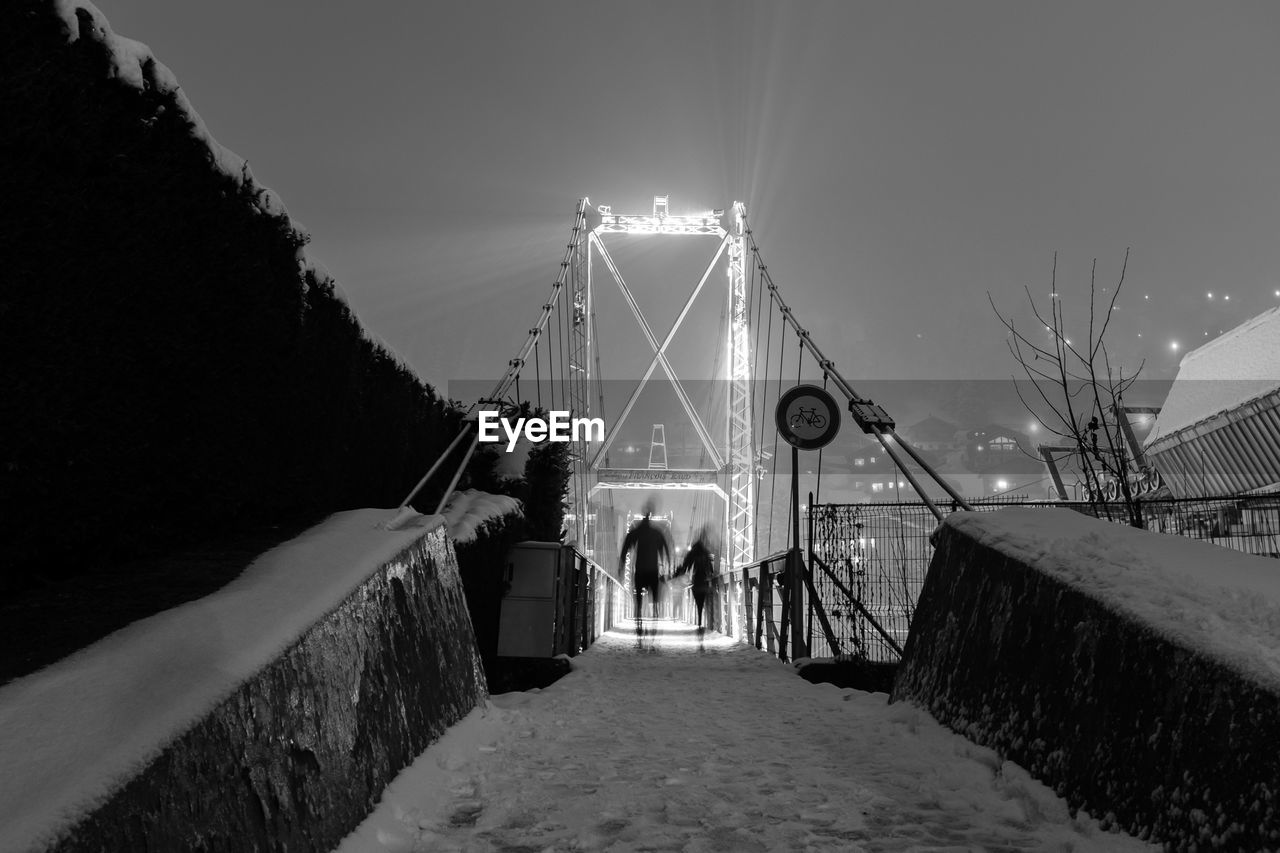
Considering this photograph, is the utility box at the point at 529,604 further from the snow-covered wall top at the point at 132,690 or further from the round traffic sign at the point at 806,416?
the snow-covered wall top at the point at 132,690

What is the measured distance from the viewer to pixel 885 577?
625 centimetres

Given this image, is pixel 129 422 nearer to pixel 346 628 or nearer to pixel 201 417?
pixel 201 417

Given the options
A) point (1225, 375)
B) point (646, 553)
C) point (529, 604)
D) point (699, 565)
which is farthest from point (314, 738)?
point (1225, 375)

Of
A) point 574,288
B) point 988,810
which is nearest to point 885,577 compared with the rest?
point 988,810

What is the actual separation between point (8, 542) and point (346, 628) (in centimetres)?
80

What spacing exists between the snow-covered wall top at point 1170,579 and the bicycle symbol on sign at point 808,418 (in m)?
3.35

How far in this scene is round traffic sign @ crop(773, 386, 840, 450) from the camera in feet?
21.1

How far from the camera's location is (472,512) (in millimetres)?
5148

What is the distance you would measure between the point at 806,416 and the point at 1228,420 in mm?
7392

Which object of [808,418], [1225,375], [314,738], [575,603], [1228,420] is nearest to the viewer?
[314,738]

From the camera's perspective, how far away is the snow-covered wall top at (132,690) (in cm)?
128

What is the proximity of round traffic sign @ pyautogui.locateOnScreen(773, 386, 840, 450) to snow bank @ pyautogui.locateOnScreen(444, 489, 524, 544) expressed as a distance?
1.97m

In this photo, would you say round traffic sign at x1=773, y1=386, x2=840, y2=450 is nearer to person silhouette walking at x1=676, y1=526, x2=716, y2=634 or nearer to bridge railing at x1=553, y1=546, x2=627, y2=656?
bridge railing at x1=553, y1=546, x2=627, y2=656

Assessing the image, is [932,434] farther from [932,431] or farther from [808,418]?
[808,418]
